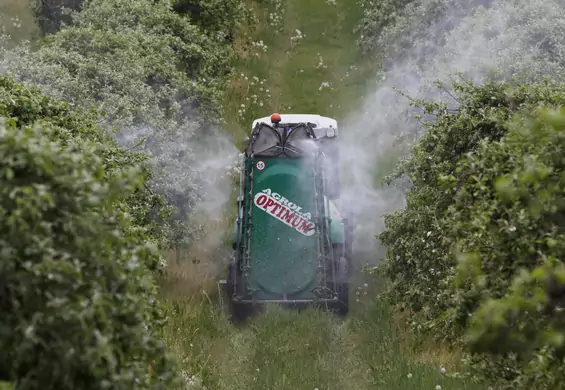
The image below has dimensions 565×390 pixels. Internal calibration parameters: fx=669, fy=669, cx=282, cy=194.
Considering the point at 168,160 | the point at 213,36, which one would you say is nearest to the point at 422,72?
the point at 213,36

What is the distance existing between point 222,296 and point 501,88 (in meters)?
5.81

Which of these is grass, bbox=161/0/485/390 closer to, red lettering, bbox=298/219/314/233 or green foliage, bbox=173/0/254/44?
red lettering, bbox=298/219/314/233

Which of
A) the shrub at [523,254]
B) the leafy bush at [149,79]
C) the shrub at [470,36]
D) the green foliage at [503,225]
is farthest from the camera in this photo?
the shrub at [470,36]

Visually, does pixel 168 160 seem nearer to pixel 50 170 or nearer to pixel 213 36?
pixel 213 36

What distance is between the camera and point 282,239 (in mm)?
10633

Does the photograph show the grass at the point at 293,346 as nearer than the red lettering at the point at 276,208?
Yes

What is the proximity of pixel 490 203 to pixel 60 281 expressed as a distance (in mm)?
3269

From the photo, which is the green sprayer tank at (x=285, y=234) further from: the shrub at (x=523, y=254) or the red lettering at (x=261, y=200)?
the shrub at (x=523, y=254)

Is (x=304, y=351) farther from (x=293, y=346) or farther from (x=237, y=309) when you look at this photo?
(x=237, y=309)

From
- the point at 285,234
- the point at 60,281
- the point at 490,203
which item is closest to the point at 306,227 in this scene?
the point at 285,234

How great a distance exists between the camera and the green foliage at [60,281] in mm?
3592

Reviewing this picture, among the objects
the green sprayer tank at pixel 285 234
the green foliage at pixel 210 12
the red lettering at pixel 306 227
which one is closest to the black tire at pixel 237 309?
the green sprayer tank at pixel 285 234

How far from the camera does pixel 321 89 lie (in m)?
19.8

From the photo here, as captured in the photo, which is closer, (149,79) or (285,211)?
(285,211)
